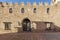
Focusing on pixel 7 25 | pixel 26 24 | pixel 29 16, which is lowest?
pixel 7 25

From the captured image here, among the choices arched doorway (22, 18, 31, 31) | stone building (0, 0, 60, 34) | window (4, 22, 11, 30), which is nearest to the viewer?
stone building (0, 0, 60, 34)

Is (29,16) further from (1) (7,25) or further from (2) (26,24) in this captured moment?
(1) (7,25)

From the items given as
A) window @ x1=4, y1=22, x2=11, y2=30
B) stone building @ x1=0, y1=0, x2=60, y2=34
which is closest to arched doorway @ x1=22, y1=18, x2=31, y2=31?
stone building @ x1=0, y1=0, x2=60, y2=34

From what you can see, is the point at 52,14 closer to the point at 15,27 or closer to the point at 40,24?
the point at 40,24

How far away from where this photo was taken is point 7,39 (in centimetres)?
1279

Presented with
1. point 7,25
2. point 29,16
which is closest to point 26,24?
point 29,16

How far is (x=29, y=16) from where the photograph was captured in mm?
26297

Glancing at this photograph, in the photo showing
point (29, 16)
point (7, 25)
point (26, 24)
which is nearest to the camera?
point (29, 16)

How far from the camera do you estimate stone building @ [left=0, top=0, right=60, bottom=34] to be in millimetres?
25594

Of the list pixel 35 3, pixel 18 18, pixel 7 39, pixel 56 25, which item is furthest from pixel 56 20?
pixel 7 39

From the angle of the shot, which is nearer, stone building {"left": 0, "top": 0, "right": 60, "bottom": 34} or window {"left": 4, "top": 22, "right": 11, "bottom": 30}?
stone building {"left": 0, "top": 0, "right": 60, "bottom": 34}

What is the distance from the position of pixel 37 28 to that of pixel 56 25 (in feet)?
11.3

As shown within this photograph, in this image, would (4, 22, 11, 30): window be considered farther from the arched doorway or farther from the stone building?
the arched doorway

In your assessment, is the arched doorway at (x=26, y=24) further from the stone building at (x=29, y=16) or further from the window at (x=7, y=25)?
the window at (x=7, y=25)
